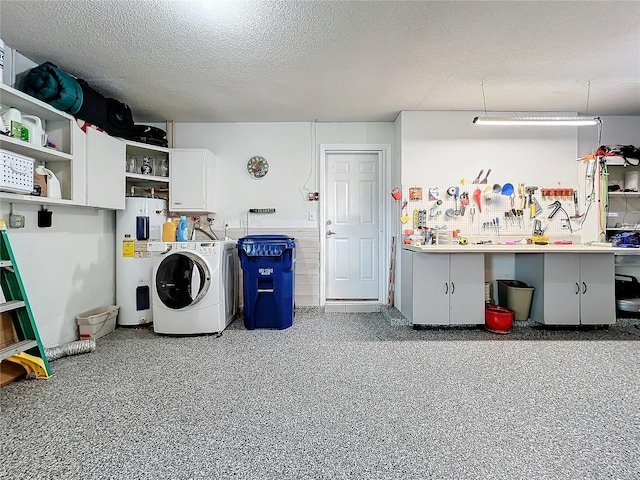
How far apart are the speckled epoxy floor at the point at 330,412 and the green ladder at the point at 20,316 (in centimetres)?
16

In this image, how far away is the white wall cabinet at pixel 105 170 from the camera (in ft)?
9.13

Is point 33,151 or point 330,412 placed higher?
point 33,151

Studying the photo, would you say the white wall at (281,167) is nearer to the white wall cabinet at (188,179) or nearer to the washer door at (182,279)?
the white wall cabinet at (188,179)

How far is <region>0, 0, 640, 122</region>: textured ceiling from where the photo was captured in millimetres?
1986

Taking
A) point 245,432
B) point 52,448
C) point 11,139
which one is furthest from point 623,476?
point 11,139

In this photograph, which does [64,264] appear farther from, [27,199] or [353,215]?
[353,215]

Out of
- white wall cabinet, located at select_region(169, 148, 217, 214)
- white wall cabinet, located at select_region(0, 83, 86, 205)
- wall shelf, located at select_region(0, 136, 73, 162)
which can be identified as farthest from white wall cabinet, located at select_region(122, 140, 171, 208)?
wall shelf, located at select_region(0, 136, 73, 162)

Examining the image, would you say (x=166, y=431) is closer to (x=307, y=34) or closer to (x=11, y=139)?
(x=11, y=139)

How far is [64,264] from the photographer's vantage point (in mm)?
2789

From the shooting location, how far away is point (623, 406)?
6.01ft

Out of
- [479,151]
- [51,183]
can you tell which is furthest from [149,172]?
[479,151]

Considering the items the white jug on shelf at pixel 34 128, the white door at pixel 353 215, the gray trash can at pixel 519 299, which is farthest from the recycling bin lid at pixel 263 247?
the gray trash can at pixel 519 299

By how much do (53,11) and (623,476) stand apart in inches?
160

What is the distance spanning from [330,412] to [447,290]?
204cm
